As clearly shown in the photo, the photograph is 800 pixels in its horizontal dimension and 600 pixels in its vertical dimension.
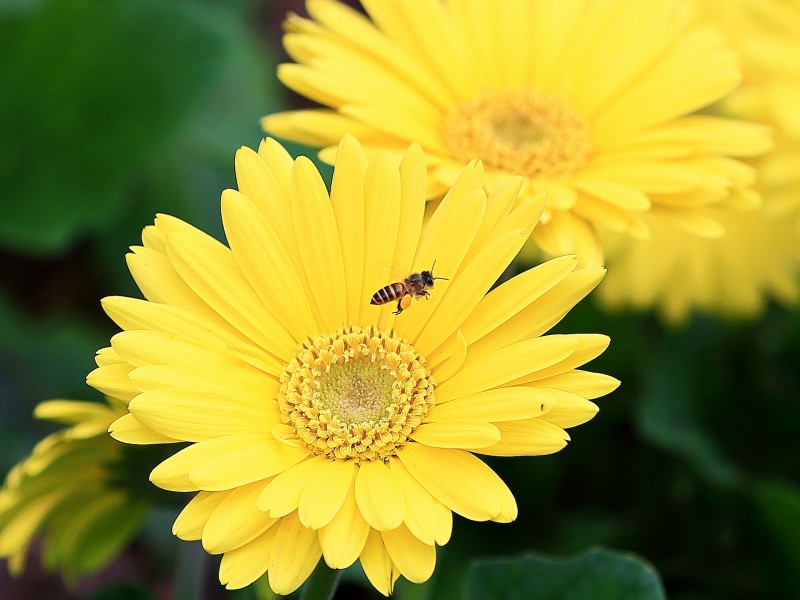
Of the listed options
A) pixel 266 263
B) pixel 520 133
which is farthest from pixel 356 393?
pixel 520 133

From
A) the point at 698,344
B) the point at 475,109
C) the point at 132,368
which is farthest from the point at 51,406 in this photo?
the point at 698,344

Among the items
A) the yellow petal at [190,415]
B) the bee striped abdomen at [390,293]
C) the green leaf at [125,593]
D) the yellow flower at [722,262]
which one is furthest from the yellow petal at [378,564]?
the yellow flower at [722,262]

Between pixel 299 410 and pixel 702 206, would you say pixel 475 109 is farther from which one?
pixel 299 410

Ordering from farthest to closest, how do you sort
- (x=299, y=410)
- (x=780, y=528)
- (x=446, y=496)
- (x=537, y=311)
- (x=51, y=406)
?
(x=780, y=528) < (x=51, y=406) < (x=299, y=410) < (x=537, y=311) < (x=446, y=496)

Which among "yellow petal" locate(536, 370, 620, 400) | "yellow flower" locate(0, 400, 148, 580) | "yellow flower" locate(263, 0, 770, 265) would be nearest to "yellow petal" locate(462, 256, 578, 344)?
"yellow petal" locate(536, 370, 620, 400)

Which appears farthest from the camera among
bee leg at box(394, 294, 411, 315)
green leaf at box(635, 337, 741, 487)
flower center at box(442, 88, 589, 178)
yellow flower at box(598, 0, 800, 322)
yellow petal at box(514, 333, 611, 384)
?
yellow flower at box(598, 0, 800, 322)

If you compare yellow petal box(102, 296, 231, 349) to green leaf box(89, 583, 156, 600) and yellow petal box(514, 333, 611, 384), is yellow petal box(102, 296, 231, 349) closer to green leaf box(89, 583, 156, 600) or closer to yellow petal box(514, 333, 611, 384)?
yellow petal box(514, 333, 611, 384)

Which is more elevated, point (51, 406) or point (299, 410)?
point (51, 406)
